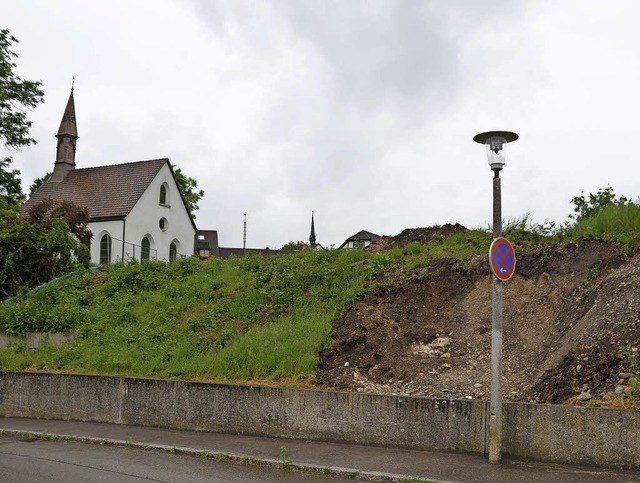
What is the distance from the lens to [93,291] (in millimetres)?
18703

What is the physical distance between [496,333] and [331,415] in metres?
2.95

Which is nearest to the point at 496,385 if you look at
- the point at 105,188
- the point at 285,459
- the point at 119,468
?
the point at 285,459

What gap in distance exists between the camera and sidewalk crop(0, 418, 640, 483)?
287 inches

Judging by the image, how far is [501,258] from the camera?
26.4 feet

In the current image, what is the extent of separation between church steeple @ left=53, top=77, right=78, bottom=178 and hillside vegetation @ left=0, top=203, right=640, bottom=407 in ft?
130

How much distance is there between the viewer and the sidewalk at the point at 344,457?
7.29 metres

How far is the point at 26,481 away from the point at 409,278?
8.56 meters

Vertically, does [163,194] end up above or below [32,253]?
above

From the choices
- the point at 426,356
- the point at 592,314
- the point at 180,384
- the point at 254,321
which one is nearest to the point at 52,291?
the point at 254,321

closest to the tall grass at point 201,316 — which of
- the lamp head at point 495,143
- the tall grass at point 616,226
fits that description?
the tall grass at point 616,226

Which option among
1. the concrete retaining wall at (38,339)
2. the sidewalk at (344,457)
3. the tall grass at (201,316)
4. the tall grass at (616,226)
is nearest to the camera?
the sidewalk at (344,457)

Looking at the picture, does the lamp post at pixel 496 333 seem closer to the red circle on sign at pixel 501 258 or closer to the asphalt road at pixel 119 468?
the red circle on sign at pixel 501 258

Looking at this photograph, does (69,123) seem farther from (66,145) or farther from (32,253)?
(32,253)

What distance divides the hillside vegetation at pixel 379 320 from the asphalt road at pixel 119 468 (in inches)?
103
